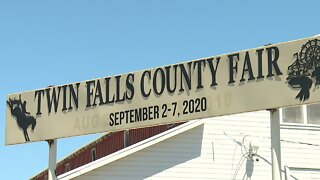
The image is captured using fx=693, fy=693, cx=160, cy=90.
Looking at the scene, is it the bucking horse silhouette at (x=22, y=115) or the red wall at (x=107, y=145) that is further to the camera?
the red wall at (x=107, y=145)

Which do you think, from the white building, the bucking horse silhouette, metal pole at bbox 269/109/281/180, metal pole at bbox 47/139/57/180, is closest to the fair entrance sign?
the bucking horse silhouette

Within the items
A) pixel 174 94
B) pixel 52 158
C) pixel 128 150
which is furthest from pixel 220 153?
pixel 174 94

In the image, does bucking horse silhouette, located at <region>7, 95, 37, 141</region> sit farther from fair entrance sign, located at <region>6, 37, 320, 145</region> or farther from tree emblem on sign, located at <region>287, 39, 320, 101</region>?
tree emblem on sign, located at <region>287, 39, 320, 101</region>

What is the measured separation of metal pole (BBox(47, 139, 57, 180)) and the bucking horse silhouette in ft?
1.56

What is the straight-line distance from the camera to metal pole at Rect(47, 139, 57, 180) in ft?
39.8

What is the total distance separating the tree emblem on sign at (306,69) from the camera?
9750 millimetres

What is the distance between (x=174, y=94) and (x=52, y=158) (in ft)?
8.91

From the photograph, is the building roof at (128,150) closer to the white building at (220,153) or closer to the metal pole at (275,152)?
the white building at (220,153)

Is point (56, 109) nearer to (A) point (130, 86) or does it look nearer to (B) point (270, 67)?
(A) point (130, 86)

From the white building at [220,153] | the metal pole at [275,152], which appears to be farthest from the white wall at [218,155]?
the metal pole at [275,152]

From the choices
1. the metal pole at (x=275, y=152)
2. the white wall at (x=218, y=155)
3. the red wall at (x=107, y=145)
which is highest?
the red wall at (x=107, y=145)

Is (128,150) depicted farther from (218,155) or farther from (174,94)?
(174,94)

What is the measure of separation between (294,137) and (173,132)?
3.82 m

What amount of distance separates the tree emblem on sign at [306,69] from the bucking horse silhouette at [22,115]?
4979 mm
